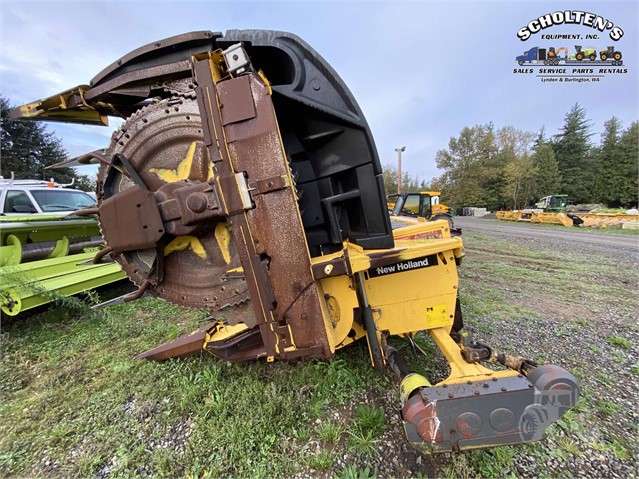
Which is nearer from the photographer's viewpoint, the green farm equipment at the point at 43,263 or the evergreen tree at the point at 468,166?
the green farm equipment at the point at 43,263

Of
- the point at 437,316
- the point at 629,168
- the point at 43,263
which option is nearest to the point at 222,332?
the point at 437,316

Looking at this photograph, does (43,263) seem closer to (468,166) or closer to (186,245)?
(186,245)

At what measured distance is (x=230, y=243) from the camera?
73.8 inches

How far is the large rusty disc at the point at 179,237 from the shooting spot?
1812 mm

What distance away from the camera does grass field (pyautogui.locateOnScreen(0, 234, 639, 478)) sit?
5.99ft

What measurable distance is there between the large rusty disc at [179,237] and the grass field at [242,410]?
951 millimetres

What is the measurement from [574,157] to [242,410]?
54847mm

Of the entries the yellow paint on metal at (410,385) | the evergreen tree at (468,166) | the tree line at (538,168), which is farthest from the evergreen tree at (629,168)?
the yellow paint on metal at (410,385)

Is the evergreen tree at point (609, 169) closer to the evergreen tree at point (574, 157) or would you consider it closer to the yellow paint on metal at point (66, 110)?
the evergreen tree at point (574, 157)

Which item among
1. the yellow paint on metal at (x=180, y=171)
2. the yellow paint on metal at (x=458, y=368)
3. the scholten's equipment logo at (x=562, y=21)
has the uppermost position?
the scholten's equipment logo at (x=562, y=21)

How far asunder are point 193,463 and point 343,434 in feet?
3.28

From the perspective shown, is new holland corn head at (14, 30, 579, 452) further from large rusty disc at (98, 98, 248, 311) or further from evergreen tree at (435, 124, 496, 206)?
evergreen tree at (435, 124, 496, 206)

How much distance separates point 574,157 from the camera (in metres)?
40.7

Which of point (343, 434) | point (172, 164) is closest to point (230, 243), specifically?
point (172, 164)
